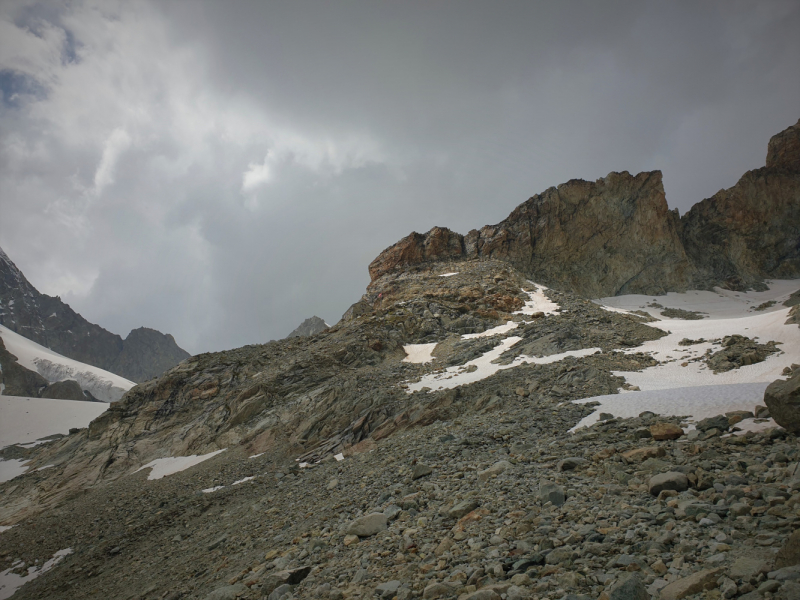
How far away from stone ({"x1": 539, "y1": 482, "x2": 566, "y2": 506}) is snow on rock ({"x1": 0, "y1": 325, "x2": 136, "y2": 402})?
149345mm

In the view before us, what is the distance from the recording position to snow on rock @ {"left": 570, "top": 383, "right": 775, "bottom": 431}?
35.0ft

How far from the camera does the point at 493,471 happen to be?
31.3ft

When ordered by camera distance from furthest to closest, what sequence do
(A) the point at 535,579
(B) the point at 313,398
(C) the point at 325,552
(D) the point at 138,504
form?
(B) the point at 313,398 < (D) the point at 138,504 < (C) the point at 325,552 < (A) the point at 535,579

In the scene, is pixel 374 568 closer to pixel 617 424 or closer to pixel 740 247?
pixel 617 424

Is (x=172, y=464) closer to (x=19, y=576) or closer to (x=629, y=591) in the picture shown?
(x=19, y=576)

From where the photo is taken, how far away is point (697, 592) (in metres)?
3.86

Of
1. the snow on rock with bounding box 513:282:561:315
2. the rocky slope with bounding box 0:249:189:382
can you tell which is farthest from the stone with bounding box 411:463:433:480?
the rocky slope with bounding box 0:249:189:382

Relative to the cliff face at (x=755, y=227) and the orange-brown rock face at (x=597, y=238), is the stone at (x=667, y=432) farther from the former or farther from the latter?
the cliff face at (x=755, y=227)

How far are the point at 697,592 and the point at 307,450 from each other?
19.5m

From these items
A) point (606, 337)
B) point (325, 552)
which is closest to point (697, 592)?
point (325, 552)

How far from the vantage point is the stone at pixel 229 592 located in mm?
7371

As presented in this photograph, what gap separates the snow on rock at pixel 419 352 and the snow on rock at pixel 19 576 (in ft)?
78.0

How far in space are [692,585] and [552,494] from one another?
11.6 feet

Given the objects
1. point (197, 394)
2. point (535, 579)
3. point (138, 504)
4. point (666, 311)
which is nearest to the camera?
point (535, 579)
